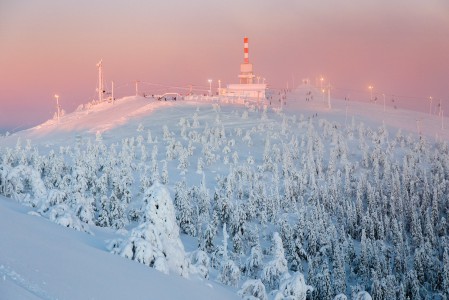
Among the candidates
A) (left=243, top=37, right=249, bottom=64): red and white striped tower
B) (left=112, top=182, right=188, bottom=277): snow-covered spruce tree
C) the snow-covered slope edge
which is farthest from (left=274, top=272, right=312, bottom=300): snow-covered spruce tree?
(left=243, top=37, right=249, bottom=64): red and white striped tower

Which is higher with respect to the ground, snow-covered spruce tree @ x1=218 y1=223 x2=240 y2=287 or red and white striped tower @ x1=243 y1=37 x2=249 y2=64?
red and white striped tower @ x1=243 y1=37 x2=249 y2=64

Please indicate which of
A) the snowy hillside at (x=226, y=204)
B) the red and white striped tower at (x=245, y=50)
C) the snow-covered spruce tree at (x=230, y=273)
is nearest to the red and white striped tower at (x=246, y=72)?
the red and white striped tower at (x=245, y=50)

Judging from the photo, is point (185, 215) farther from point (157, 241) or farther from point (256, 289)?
point (157, 241)

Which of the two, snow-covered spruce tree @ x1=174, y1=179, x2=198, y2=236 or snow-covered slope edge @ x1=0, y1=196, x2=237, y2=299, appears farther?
snow-covered spruce tree @ x1=174, y1=179, x2=198, y2=236

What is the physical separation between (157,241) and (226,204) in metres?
43.8

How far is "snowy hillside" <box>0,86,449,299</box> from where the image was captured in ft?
52.7

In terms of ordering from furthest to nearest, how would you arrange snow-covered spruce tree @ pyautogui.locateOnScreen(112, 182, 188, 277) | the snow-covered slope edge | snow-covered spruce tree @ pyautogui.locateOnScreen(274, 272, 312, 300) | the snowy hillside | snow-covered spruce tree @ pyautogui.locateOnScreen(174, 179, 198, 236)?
1. snow-covered spruce tree @ pyautogui.locateOnScreen(174, 179, 198, 236)
2. snow-covered spruce tree @ pyautogui.locateOnScreen(274, 272, 312, 300)
3. snow-covered spruce tree @ pyautogui.locateOnScreen(112, 182, 188, 277)
4. the snowy hillside
5. the snow-covered slope edge

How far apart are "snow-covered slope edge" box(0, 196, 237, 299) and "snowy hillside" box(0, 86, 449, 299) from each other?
0.06 meters

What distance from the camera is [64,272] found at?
11266 mm

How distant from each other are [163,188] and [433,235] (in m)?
59.8

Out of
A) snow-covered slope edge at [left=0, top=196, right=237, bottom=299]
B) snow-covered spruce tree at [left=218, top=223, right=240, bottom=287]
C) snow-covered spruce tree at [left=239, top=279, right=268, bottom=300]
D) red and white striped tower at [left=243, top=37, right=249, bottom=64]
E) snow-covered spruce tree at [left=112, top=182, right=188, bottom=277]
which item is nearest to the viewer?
snow-covered slope edge at [left=0, top=196, right=237, bottom=299]

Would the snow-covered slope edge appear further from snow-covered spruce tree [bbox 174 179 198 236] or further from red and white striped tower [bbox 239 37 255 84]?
red and white striped tower [bbox 239 37 255 84]

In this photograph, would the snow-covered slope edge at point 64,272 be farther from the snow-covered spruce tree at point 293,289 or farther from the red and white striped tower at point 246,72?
the red and white striped tower at point 246,72

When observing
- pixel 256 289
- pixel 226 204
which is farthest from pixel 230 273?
pixel 226 204
